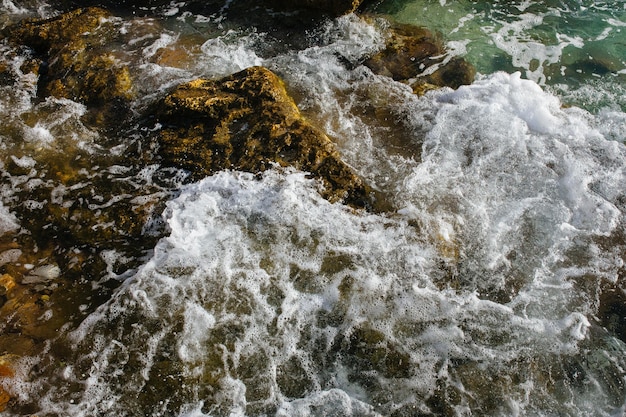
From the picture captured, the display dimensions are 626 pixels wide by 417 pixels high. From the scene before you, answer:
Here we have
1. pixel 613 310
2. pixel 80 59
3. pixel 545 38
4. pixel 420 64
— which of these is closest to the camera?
pixel 613 310

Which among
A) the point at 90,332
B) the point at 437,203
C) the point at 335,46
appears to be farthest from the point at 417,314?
the point at 335,46

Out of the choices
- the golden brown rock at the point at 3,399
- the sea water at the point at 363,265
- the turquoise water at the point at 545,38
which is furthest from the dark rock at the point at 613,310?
the golden brown rock at the point at 3,399

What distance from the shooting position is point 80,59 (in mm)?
6992

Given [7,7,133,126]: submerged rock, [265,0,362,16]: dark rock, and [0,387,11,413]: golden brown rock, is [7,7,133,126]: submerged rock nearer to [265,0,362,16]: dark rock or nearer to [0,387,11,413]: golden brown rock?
[265,0,362,16]: dark rock

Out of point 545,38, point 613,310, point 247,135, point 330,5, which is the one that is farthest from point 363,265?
point 545,38

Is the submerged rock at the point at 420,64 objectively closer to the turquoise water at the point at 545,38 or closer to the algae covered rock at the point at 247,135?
the turquoise water at the point at 545,38

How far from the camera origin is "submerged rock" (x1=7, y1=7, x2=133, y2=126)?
6473 mm

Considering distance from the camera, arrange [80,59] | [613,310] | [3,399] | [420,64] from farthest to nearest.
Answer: [420,64] → [80,59] → [613,310] → [3,399]

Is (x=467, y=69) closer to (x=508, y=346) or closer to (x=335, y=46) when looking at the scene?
(x=335, y=46)

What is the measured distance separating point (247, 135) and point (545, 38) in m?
6.03

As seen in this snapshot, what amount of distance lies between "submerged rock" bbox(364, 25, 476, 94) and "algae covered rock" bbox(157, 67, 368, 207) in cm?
209

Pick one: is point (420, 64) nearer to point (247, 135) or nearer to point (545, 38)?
point (545, 38)

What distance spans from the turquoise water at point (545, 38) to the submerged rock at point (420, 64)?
1.17 feet

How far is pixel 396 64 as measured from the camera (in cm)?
728
